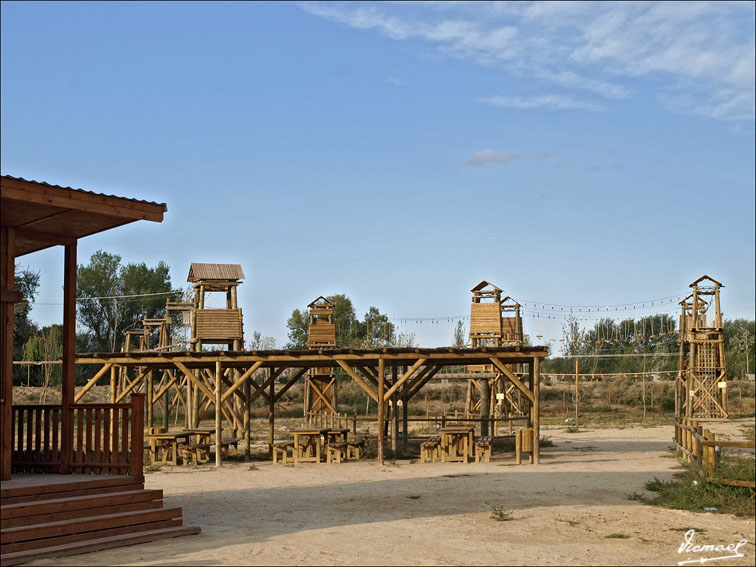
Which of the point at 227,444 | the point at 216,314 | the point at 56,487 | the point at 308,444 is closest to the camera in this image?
the point at 56,487

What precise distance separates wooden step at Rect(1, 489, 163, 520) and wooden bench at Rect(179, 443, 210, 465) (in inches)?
448

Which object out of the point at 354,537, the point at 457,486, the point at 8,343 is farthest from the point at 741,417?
the point at 8,343

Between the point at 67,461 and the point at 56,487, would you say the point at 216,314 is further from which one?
the point at 56,487

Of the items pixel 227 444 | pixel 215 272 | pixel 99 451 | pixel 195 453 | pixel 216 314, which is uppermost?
pixel 215 272

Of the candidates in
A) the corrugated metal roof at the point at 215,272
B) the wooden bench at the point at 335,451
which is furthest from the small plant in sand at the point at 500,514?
the corrugated metal roof at the point at 215,272

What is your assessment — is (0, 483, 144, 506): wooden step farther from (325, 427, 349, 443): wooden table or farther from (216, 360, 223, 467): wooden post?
(325, 427, 349, 443): wooden table

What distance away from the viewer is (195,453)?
2197 centimetres

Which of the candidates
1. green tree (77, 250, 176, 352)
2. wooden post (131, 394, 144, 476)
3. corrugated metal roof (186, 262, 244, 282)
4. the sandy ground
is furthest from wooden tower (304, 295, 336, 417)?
green tree (77, 250, 176, 352)

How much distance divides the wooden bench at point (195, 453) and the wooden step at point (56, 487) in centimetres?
1106

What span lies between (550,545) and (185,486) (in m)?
8.69

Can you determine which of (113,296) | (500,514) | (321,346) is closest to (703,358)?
(321,346)

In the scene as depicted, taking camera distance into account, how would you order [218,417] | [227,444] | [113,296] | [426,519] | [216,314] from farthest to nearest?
[113,296], [216,314], [227,444], [218,417], [426,519]

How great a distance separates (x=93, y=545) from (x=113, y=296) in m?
51.1

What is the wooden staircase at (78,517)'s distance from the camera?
925 centimetres
